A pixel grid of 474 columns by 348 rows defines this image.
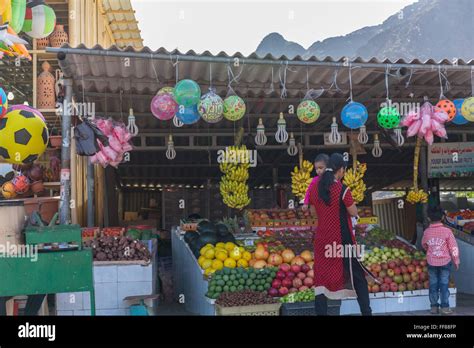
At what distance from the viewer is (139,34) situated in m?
14.9

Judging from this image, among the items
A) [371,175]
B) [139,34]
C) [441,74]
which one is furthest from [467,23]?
[441,74]

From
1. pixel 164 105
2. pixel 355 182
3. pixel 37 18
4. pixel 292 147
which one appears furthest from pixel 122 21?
pixel 164 105

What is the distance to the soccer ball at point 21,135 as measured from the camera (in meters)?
6.23

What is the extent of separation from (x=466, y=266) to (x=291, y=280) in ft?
12.6

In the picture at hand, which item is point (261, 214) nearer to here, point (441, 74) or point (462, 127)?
point (441, 74)

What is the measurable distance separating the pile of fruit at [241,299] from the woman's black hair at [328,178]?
153cm

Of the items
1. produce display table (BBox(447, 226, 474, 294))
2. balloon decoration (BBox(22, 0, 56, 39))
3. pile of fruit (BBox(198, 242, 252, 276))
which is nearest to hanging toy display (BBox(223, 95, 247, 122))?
pile of fruit (BBox(198, 242, 252, 276))

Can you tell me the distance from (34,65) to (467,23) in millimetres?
45956

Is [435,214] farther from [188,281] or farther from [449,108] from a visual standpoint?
[188,281]

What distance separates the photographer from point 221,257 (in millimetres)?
6816

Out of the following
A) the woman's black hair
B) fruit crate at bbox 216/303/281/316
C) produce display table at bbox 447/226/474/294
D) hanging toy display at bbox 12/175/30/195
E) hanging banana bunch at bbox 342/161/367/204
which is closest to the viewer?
the woman's black hair

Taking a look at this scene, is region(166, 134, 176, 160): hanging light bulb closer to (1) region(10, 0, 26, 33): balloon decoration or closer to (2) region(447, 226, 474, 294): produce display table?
(1) region(10, 0, 26, 33): balloon decoration

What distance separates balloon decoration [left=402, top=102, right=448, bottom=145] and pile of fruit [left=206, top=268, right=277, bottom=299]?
286cm

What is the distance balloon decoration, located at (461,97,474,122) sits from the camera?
6.79 metres
